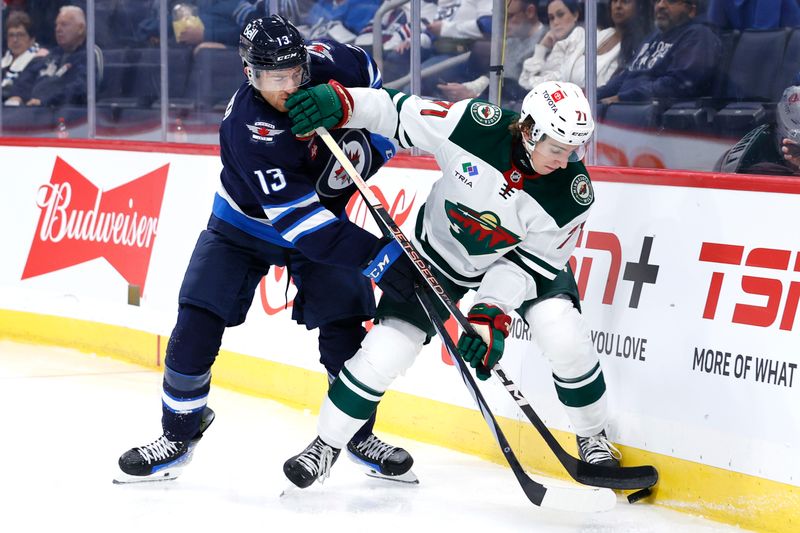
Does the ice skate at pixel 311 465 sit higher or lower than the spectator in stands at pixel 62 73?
lower

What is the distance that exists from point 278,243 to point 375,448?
647 mm

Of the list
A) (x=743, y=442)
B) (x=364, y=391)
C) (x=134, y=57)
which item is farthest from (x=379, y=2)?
(x=743, y=442)

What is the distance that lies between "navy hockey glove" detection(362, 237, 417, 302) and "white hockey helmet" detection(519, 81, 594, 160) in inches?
16.5

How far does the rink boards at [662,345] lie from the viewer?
2906 mm

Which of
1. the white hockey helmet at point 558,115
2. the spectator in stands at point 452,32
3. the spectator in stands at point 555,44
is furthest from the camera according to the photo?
the spectator in stands at point 452,32

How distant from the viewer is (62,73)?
18.6 ft

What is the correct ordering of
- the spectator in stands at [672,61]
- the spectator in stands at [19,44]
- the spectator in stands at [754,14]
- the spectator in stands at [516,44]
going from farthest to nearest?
the spectator in stands at [19,44], the spectator in stands at [516,44], the spectator in stands at [672,61], the spectator in stands at [754,14]

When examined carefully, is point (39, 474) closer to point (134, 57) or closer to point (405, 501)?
point (405, 501)

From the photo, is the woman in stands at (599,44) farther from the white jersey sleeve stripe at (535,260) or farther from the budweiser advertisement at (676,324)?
the white jersey sleeve stripe at (535,260)

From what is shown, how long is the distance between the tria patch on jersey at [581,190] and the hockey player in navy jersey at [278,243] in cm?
46

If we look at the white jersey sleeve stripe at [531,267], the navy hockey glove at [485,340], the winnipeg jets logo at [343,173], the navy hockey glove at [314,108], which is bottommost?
the navy hockey glove at [485,340]

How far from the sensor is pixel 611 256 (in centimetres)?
335

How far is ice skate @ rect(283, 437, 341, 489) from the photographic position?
302 cm

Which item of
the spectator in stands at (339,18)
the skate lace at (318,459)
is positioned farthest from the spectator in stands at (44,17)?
the skate lace at (318,459)
